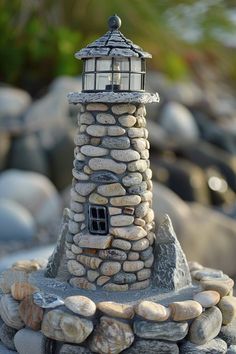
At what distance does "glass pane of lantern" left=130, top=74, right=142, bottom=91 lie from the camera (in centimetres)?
539

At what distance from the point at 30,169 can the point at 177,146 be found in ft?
15.6

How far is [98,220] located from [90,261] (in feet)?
1.16

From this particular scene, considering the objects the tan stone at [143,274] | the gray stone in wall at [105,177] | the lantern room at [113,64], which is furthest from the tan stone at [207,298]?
the lantern room at [113,64]

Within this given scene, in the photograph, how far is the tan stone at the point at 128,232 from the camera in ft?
17.6

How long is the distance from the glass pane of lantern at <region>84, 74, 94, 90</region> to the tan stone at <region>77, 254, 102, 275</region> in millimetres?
1430

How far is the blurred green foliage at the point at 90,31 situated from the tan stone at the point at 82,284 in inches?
640

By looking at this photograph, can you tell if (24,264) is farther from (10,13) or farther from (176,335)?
(10,13)

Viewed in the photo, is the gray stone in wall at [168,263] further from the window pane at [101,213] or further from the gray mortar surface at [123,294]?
the window pane at [101,213]

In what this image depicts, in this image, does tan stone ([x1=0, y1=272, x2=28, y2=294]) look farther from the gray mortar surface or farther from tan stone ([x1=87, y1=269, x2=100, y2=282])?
tan stone ([x1=87, y1=269, x2=100, y2=282])

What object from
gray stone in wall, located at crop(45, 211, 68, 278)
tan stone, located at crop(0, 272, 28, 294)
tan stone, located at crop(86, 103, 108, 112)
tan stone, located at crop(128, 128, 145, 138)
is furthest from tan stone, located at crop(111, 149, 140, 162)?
tan stone, located at crop(0, 272, 28, 294)

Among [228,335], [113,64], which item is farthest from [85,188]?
[228,335]

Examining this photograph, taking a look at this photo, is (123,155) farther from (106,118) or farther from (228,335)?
(228,335)

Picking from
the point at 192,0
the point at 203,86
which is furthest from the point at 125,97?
the point at 203,86

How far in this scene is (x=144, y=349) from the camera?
5.00 meters
